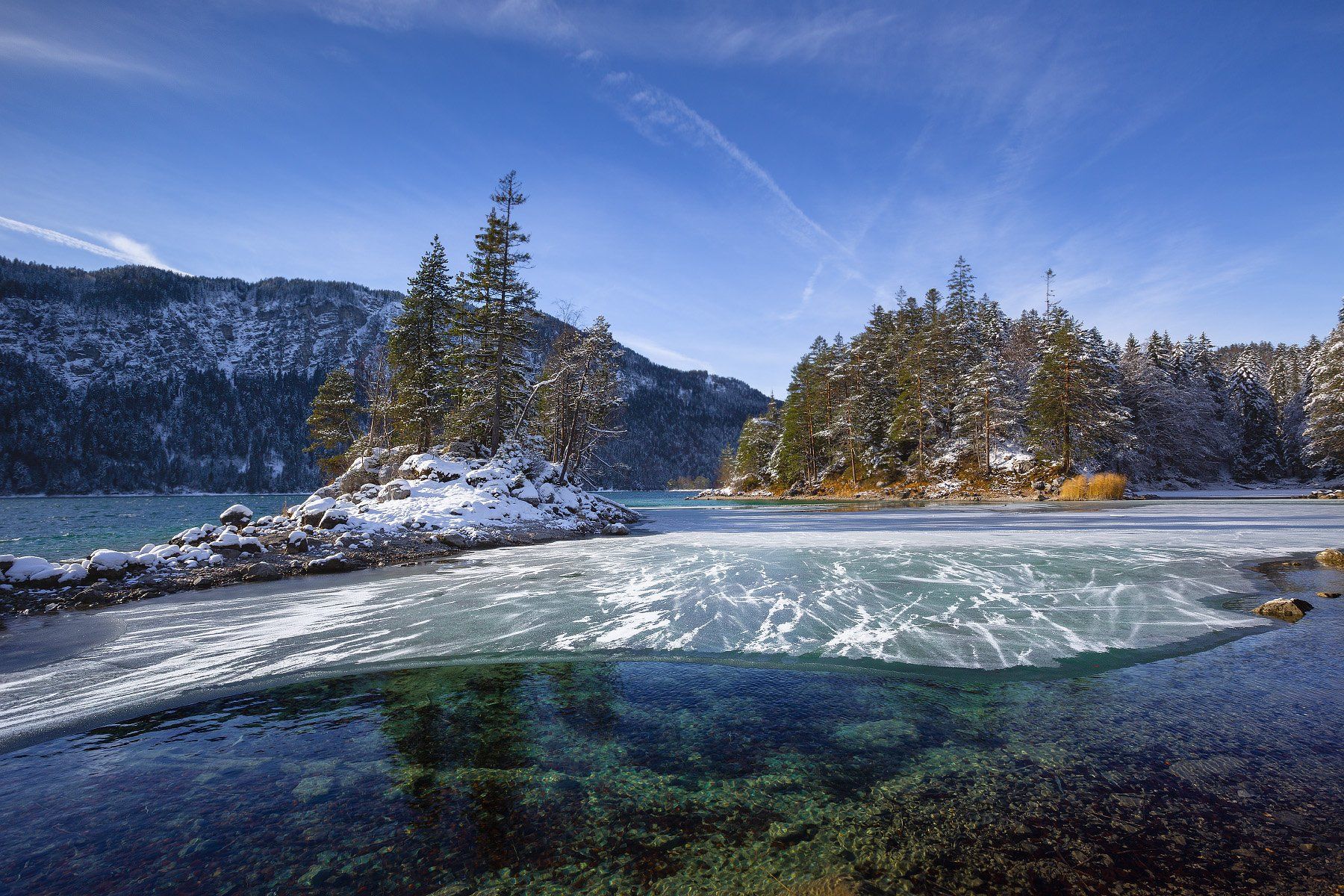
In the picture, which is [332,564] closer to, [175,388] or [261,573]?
[261,573]

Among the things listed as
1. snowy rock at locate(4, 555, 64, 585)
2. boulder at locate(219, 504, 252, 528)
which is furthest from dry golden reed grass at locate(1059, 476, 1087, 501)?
snowy rock at locate(4, 555, 64, 585)

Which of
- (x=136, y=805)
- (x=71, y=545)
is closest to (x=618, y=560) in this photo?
(x=136, y=805)

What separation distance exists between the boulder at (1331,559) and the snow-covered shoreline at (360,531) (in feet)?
70.8

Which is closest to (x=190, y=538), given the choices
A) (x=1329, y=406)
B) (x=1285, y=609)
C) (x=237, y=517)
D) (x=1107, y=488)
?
(x=237, y=517)

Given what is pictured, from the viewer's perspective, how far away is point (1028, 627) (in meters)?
7.43

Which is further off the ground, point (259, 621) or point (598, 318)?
point (598, 318)

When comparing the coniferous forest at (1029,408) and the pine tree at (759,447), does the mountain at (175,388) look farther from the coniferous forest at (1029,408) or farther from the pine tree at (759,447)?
the coniferous forest at (1029,408)

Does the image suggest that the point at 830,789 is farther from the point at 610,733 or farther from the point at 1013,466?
the point at 1013,466

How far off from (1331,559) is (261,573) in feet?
78.4

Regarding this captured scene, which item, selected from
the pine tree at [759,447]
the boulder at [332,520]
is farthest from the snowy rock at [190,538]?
the pine tree at [759,447]

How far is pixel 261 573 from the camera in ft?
39.7

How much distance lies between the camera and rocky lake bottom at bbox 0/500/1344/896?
115 inches

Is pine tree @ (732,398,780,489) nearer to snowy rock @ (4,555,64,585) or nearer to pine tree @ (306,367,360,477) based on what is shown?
pine tree @ (306,367,360,477)

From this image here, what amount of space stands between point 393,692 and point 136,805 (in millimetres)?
2143
